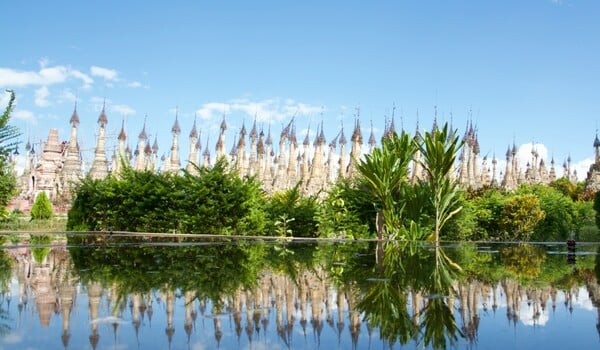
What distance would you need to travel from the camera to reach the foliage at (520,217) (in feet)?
57.9

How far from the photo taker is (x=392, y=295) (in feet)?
15.6

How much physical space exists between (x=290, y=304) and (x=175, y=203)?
10.5 m

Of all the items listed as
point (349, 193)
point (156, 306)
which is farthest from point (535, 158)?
point (156, 306)

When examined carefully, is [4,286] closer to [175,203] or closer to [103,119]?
[175,203]

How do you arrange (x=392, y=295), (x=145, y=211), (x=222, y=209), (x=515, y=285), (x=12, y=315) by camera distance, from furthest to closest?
(x=145, y=211)
(x=222, y=209)
(x=515, y=285)
(x=392, y=295)
(x=12, y=315)

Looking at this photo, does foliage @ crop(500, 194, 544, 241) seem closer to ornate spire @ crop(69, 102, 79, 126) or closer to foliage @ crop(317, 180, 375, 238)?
foliage @ crop(317, 180, 375, 238)

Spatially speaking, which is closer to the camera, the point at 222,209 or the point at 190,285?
the point at 190,285

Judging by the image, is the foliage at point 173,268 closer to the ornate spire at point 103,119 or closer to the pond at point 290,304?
the pond at point 290,304

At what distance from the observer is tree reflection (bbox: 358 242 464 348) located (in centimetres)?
Result: 339

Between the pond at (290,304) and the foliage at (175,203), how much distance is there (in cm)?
621

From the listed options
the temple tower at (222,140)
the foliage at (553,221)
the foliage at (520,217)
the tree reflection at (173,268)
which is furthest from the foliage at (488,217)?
the temple tower at (222,140)

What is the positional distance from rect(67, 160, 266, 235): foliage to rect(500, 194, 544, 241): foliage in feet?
28.0

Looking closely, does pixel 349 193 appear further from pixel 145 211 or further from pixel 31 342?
pixel 31 342

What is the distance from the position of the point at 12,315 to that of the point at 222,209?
10.2m
